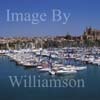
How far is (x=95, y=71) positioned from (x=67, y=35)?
185 centimetres

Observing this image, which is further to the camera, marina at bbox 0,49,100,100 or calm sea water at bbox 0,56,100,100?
marina at bbox 0,49,100,100

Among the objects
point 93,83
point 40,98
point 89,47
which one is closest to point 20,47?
point 89,47

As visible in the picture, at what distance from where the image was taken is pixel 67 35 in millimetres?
10656

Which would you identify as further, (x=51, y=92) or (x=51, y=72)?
(x=51, y=72)

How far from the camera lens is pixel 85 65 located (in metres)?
9.99

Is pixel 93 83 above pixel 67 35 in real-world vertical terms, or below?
below

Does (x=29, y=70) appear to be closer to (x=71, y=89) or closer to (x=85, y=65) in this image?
(x=85, y=65)

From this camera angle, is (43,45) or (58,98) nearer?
→ (58,98)

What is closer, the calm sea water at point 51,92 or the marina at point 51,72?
the calm sea water at point 51,92

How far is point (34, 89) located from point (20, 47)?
18.6 feet

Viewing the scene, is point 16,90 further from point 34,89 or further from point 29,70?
point 29,70

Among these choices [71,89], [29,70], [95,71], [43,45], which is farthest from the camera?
[43,45]

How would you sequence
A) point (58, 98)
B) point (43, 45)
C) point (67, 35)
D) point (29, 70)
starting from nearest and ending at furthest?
1. point (58, 98)
2. point (29, 70)
3. point (67, 35)
4. point (43, 45)

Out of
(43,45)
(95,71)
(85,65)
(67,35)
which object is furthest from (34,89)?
(43,45)
